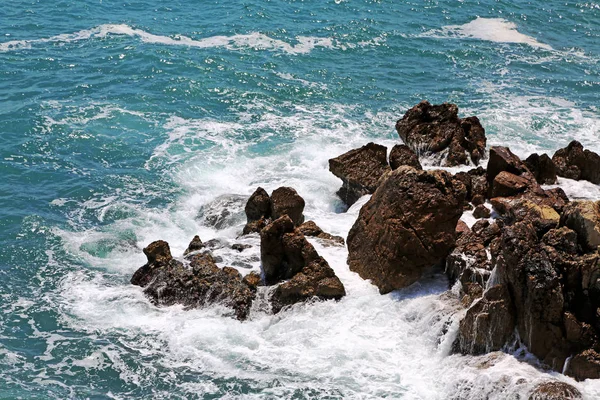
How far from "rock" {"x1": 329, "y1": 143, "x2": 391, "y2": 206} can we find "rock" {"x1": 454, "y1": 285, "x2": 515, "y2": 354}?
328 inches

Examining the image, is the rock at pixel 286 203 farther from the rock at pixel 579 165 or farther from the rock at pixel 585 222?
the rock at pixel 579 165

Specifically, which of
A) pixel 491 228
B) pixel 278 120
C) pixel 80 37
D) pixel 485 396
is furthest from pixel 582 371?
pixel 80 37

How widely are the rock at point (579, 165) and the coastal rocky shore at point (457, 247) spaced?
0.10 ft

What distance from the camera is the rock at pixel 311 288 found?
1825cm

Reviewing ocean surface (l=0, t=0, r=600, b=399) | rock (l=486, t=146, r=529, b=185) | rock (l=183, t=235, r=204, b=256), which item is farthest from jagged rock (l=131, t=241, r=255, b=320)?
rock (l=486, t=146, r=529, b=185)

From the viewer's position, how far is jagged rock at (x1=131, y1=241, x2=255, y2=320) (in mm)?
18516

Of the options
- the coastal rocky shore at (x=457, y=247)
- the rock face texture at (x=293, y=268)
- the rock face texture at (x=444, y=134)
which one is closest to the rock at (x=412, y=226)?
A: the coastal rocky shore at (x=457, y=247)

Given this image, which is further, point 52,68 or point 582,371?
point 52,68

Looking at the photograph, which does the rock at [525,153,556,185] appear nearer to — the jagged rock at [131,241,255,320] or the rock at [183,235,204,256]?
the jagged rock at [131,241,255,320]

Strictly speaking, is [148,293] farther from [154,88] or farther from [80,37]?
[80,37]

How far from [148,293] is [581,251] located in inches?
404

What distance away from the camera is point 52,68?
115ft

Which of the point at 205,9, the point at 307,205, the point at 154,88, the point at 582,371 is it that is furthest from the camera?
the point at 205,9

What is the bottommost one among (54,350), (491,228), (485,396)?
(54,350)
